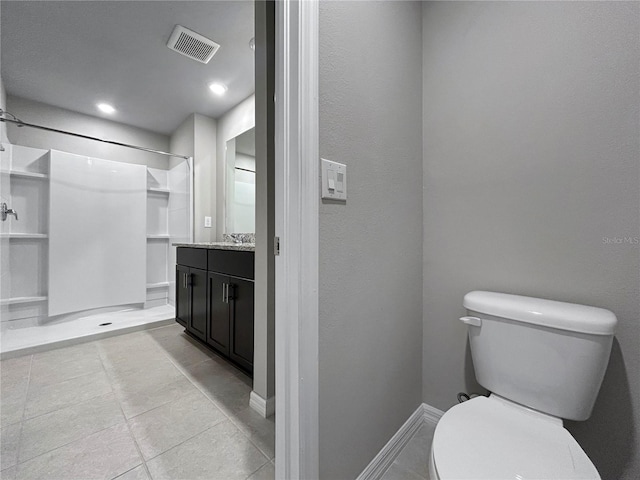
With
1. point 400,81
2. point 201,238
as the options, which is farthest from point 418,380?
point 201,238

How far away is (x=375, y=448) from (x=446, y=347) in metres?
0.55

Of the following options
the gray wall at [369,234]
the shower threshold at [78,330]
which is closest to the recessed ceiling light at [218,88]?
the gray wall at [369,234]

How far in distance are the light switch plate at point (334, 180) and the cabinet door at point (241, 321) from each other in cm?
92

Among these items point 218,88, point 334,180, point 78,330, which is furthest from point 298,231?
point 78,330

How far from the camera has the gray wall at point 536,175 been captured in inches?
34.7

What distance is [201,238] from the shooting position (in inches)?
122

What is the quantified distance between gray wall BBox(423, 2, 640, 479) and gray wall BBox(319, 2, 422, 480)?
11cm

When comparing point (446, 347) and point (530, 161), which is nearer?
point (530, 161)

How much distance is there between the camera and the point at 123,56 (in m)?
2.10

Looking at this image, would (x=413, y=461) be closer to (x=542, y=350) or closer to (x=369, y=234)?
(x=542, y=350)

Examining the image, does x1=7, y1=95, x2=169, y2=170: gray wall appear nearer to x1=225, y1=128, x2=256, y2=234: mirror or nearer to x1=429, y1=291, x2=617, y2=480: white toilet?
x1=225, y1=128, x2=256, y2=234: mirror

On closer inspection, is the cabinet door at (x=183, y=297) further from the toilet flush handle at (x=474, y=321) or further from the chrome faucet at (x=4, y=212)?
the toilet flush handle at (x=474, y=321)

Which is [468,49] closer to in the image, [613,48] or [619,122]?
[613,48]

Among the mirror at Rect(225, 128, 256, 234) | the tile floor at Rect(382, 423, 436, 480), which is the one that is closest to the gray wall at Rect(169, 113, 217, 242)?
the mirror at Rect(225, 128, 256, 234)
